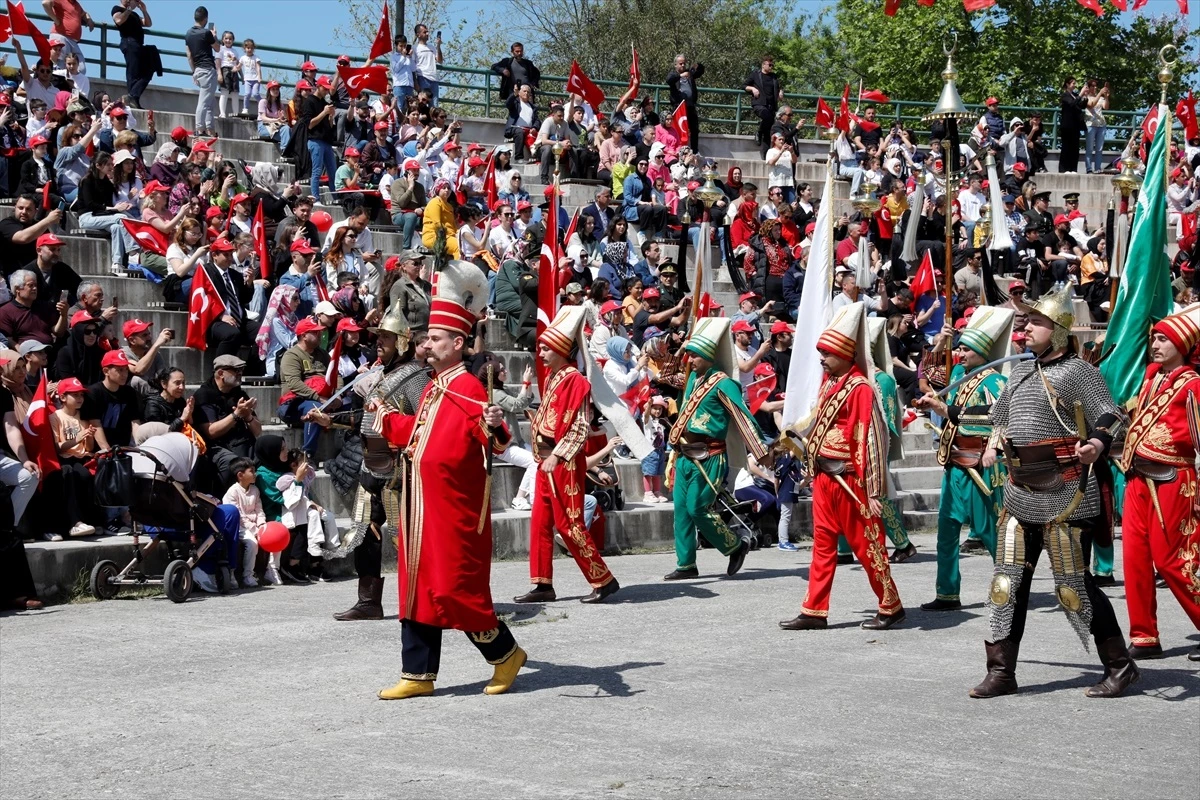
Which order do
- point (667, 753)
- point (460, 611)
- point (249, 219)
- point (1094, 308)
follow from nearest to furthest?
point (667, 753) < point (460, 611) < point (249, 219) < point (1094, 308)

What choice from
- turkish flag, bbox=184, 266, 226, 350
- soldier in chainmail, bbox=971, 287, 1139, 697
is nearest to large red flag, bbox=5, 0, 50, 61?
turkish flag, bbox=184, 266, 226, 350

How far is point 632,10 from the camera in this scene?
4950cm

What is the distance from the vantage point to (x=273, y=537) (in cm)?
1230

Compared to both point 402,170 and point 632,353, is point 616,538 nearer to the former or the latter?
point 632,353

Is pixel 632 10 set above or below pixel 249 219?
above

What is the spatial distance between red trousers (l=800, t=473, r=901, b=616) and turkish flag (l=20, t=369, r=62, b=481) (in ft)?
18.3

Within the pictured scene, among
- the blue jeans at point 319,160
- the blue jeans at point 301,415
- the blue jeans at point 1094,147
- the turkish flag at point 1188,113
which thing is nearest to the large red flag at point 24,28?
the blue jeans at point 319,160

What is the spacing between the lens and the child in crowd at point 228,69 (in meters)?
23.3

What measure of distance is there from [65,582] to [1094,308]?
17992 millimetres

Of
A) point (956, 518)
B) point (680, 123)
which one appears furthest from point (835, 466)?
point (680, 123)

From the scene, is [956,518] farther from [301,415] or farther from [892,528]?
[301,415]

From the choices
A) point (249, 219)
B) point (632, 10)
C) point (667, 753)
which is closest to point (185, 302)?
point (249, 219)

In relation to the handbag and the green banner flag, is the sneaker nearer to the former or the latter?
the handbag

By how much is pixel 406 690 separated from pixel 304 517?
498 cm
